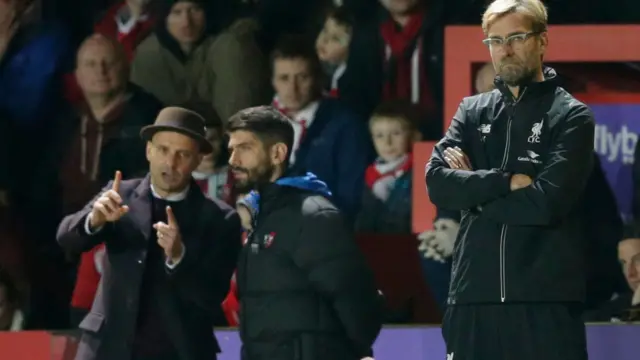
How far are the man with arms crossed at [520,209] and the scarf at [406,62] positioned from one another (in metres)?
1.30

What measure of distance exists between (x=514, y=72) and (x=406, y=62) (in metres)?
1.39

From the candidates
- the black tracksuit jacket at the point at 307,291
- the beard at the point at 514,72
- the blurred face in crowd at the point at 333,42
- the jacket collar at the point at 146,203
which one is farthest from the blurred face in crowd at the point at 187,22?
the beard at the point at 514,72

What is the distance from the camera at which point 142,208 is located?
307 centimetres

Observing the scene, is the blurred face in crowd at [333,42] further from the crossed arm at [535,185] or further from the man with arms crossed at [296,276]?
the crossed arm at [535,185]

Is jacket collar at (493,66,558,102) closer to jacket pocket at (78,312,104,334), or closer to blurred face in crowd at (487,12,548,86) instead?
blurred face in crowd at (487,12,548,86)

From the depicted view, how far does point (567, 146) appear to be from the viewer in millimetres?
2449

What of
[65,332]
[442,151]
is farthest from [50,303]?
[442,151]

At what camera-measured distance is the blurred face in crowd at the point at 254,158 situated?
9.52ft

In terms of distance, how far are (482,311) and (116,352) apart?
1053mm

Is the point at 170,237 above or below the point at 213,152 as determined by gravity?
below

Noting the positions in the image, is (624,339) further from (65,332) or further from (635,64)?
(65,332)

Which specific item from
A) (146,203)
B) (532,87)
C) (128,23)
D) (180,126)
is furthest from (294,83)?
(532,87)

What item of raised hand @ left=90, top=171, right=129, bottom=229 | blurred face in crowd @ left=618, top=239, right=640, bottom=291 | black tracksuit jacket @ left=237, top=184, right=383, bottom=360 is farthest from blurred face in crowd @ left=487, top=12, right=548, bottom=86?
blurred face in crowd @ left=618, top=239, right=640, bottom=291

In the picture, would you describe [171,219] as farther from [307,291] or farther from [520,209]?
[520,209]
